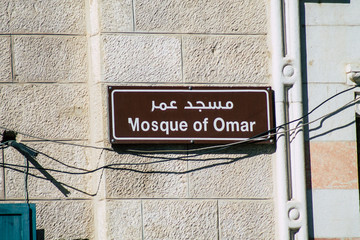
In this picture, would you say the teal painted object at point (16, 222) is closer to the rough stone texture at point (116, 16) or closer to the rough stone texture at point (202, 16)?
the rough stone texture at point (116, 16)

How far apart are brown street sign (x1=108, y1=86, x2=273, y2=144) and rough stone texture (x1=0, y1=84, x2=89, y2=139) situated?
385 millimetres

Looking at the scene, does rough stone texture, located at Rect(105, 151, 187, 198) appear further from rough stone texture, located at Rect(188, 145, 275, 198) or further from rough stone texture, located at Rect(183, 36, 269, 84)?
rough stone texture, located at Rect(183, 36, 269, 84)

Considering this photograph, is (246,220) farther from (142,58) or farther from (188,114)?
(142,58)

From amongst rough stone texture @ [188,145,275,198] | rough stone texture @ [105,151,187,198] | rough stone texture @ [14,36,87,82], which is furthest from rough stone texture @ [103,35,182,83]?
rough stone texture @ [188,145,275,198]

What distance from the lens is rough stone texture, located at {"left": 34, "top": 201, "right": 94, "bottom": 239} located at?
6504mm

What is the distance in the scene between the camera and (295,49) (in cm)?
672

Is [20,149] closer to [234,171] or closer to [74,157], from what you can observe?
[74,157]

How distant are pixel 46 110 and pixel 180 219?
55.6 inches

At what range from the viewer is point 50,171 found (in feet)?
21.6

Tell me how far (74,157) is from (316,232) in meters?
2.05

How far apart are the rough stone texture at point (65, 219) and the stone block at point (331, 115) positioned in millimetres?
1938

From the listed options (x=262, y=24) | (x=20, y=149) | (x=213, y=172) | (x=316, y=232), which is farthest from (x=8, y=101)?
(x=316, y=232)

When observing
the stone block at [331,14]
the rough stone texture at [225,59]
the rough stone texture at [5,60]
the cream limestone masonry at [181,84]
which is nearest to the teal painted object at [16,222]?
the cream limestone masonry at [181,84]

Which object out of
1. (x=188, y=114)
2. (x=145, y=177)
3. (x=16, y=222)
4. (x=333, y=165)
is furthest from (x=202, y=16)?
(x=16, y=222)
